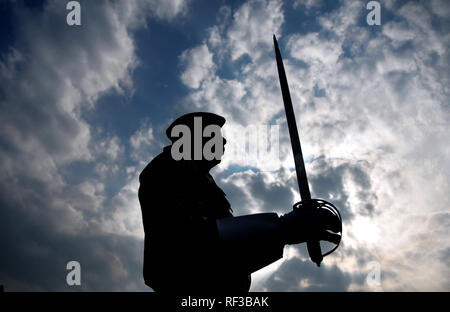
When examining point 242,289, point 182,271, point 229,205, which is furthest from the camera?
point 229,205

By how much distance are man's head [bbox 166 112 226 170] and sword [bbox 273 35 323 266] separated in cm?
105

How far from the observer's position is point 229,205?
14.4 ft

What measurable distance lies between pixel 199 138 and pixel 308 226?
182 centimetres

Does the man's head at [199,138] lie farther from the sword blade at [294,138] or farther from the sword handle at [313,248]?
the sword handle at [313,248]

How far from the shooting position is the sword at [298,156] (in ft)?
10.3

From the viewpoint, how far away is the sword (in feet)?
10.3

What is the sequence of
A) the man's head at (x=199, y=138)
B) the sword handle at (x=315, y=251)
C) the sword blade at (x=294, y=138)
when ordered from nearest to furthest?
the sword handle at (x=315, y=251) → the sword blade at (x=294, y=138) → the man's head at (x=199, y=138)

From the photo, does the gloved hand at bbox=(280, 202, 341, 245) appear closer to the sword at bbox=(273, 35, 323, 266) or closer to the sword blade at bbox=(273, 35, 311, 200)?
the sword at bbox=(273, 35, 323, 266)

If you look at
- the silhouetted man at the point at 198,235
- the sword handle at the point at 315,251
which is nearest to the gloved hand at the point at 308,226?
the silhouetted man at the point at 198,235

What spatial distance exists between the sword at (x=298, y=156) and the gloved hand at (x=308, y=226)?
0.19m

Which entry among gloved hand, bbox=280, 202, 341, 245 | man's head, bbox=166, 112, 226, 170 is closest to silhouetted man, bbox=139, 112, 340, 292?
gloved hand, bbox=280, 202, 341, 245
